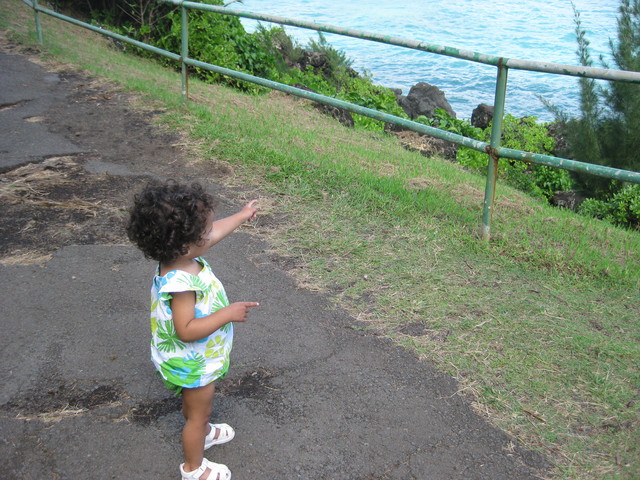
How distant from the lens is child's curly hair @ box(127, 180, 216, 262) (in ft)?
7.32

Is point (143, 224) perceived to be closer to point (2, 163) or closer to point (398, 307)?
point (398, 307)

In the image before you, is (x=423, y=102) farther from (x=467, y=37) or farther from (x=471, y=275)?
(x=467, y=37)

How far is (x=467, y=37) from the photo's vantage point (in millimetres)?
24609


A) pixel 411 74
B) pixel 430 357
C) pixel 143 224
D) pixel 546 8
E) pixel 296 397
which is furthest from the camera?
pixel 546 8

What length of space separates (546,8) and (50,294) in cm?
3214

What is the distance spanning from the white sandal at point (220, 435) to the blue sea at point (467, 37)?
537 inches

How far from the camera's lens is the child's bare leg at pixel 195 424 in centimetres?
233

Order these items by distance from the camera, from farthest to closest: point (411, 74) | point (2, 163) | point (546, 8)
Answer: point (546, 8), point (411, 74), point (2, 163)

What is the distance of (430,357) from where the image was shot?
3.06 metres

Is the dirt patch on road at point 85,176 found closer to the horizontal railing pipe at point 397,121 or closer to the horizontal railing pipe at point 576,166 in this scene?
the horizontal railing pipe at point 397,121

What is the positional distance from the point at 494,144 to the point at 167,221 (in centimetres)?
247

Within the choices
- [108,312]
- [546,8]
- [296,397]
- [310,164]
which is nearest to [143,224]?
[296,397]

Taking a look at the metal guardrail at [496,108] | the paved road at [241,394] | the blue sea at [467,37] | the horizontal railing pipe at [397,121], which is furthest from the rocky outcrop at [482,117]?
the paved road at [241,394]

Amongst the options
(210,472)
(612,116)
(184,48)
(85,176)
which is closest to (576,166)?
(210,472)
